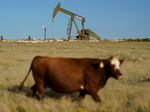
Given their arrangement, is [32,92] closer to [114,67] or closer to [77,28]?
[114,67]

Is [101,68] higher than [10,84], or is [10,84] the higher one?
[101,68]

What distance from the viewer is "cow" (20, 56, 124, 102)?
39.5ft

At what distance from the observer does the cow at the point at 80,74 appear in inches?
474

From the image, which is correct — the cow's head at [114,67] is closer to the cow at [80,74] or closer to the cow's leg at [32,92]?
the cow at [80,74]

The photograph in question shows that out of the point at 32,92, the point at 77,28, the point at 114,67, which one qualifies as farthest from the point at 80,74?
the point at 77,28

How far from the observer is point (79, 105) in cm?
1182

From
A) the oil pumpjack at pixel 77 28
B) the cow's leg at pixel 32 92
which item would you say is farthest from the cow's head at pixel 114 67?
the oil pumpjack at pixel 77 28

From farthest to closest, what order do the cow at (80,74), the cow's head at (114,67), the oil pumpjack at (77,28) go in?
the oil pumpjack at (77,28), the cow at (80,74), the cow's head at (114,67)

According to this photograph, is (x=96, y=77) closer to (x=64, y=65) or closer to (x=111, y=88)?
(x=64, y=65)

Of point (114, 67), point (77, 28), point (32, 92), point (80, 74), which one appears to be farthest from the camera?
point (77, 28)

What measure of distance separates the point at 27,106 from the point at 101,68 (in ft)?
7.38

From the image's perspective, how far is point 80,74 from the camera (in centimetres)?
1220

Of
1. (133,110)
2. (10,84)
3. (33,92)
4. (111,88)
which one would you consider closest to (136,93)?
(111,88)

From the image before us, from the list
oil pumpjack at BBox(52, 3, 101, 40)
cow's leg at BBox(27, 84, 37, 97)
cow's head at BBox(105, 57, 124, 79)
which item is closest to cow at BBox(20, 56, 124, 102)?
cow's head at BBox(105, 57, 124, 79)
